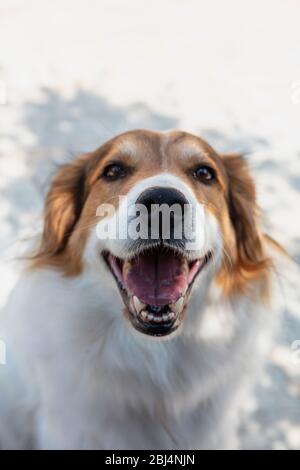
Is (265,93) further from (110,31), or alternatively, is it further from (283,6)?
(110,31)

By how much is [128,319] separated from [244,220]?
1.93 feet

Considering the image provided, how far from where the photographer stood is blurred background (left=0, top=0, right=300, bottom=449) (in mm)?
2596

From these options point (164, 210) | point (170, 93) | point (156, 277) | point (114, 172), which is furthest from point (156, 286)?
point (170, 93)

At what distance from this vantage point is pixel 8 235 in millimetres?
2520

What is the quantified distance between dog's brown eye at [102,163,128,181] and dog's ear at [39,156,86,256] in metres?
0.13

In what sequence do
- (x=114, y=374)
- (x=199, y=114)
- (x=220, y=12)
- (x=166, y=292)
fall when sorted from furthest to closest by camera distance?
(x=220, y=12) → (x=199, y=114) → (x=114, y=374) → (x=166, y=292)

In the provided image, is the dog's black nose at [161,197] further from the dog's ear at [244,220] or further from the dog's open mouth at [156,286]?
the dog's ear at [244,220]

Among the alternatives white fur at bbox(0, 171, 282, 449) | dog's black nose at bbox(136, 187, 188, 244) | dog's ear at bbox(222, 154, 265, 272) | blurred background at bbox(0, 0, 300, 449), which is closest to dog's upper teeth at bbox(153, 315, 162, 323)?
white fur at bbox(0, 171, 282, 449)

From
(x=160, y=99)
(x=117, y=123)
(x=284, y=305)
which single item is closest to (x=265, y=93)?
(x=160, y=99)

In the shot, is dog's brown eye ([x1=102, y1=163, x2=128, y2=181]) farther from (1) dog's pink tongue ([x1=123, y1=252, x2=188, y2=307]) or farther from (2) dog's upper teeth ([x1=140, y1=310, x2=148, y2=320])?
(2) dog's upper teeth ([x1=140, y1=310, x2=148, y2=320])

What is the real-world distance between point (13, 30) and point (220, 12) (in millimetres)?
1056

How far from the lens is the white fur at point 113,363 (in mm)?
2062

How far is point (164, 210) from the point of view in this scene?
5.85 feet

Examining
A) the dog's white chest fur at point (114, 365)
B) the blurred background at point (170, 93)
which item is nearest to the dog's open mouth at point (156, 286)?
the dog's white chest fur at point (114, 365)
